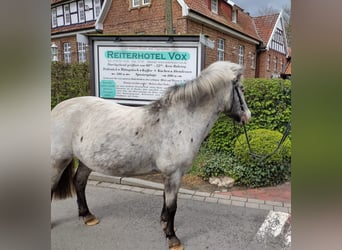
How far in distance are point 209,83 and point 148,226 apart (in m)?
1.49

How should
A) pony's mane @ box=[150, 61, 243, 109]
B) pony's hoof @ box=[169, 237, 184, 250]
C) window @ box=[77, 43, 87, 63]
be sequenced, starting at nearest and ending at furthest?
pony's mane @ box=[150, 61, 243, 109] → pony's hoof @ box=[169, 237, 184, 250] → window @ box=[77, 43, 87, 63]

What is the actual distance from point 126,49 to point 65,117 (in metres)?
1.62

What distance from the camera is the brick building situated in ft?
8.98

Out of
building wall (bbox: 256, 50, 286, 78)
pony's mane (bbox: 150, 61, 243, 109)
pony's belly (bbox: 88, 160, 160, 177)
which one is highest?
building wall (bbox: 256, 50, 286, 78)

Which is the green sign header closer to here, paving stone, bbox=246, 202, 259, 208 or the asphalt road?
the asphalt road

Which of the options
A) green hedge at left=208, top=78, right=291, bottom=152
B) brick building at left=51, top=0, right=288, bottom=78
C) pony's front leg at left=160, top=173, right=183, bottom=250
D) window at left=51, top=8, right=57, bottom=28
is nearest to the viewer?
pony's front leg at left=160, top=173, right=183, bottom=250

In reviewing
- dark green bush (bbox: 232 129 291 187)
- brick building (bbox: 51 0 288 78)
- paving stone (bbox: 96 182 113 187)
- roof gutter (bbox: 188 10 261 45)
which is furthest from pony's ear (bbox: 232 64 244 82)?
paving stone (bbox: 96 182 113 187)

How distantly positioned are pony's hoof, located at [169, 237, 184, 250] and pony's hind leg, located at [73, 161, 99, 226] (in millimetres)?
804

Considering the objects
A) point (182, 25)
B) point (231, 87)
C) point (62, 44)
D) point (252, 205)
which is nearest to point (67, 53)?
point (62, 44)

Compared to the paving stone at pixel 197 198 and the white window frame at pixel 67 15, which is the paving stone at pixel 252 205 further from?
the white window frame at pixel 67 15

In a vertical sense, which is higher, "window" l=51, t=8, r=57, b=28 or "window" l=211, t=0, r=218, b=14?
"window" l=211, t=0, r=218, b=14
